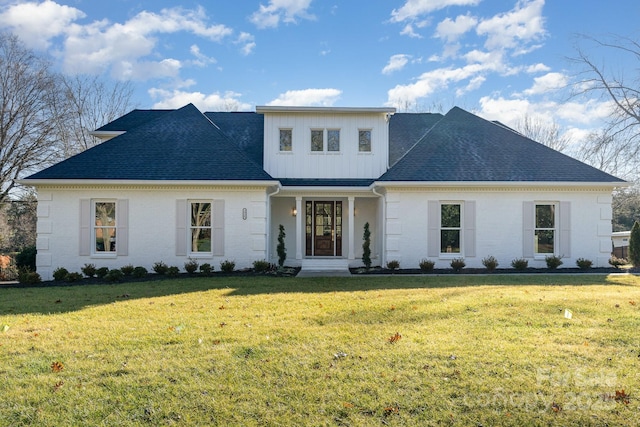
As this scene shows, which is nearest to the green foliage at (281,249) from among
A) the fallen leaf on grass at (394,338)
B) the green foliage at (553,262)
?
the green foliage at (553,262)

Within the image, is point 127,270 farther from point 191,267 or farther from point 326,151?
point 326,151

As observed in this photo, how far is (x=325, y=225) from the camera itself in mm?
15562

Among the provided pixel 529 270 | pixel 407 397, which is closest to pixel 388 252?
pixel 529 270

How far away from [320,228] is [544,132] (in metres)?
29.3

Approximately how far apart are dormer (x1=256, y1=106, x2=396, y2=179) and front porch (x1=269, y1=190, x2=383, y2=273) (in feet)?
3.55

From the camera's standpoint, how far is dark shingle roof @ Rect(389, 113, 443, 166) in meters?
15.8

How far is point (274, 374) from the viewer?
3943 mm

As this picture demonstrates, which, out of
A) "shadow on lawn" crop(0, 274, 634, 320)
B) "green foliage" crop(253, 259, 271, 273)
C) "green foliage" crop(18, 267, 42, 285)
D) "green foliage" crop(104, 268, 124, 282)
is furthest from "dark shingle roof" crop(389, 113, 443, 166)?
"green foliage" crop(18, 267, 42, 285)

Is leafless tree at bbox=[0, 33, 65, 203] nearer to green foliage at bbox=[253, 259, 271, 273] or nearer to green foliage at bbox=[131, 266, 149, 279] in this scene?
green foliage at bbox=[131, 266, 149, 279]

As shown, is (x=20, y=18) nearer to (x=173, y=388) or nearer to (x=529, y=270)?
(x=173, y=388)

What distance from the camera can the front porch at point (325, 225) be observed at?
1511 centimetres

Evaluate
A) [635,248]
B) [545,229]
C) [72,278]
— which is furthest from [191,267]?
[635,248]

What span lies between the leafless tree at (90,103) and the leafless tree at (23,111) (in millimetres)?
2962

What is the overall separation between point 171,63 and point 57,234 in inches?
562
